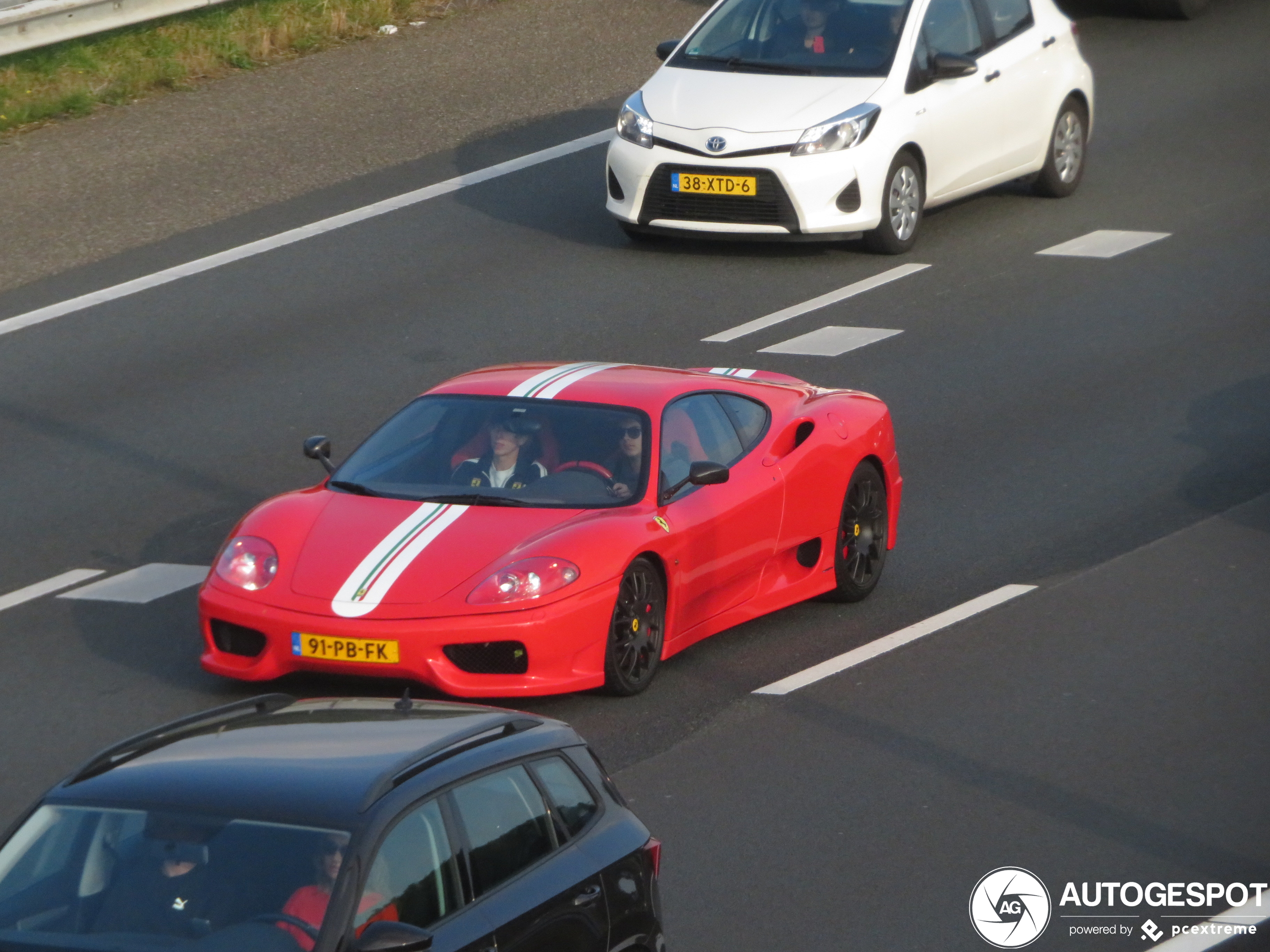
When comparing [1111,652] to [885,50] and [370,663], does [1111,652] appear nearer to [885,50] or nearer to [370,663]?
[370,663]

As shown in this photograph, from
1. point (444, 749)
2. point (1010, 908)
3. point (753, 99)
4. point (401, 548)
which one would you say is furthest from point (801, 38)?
point (444, 749)

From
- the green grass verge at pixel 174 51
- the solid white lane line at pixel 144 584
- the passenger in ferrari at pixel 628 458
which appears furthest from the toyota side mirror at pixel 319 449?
the green grass verge at pixel 174 51

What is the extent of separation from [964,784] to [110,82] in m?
13.9

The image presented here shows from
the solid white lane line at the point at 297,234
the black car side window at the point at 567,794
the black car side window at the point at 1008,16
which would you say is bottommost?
the solid white lane line at the point at 297,234

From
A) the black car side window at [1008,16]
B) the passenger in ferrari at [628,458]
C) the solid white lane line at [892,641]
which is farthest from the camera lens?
the black car side window at [1008,16]

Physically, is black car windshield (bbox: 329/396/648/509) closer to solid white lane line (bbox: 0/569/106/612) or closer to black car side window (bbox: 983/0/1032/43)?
solid white lane line (bbox: 0/569/106/612)

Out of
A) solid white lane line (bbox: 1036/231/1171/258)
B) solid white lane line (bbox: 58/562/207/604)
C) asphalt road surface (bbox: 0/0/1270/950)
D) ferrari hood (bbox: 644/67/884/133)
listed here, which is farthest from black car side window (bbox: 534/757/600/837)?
solid white lane line (bbox: 1036/231/1171/258)

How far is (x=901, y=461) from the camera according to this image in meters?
13.0

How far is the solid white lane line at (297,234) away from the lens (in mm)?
15633

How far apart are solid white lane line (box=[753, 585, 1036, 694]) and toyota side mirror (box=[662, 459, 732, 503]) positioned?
953 mm

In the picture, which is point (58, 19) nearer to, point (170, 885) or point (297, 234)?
point (297, 234)

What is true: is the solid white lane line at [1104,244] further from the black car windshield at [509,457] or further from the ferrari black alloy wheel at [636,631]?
the ferrari black alloy wheel at [636,631]

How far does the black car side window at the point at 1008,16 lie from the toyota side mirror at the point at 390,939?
14553mm

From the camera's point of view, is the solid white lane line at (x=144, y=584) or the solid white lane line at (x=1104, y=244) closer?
the solid white lane line at (x=144, y=584)
